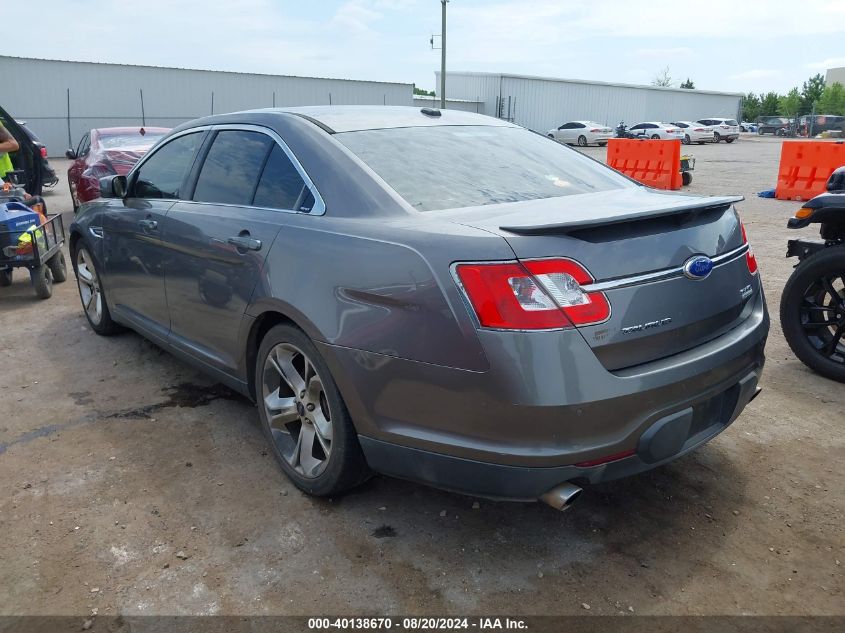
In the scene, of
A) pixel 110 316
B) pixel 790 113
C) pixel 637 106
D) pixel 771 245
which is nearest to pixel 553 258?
pixel 110 316

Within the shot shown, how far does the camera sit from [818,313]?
14.9 feet

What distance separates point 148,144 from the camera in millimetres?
10773

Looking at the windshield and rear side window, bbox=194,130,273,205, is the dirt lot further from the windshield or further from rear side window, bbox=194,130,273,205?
the windshield

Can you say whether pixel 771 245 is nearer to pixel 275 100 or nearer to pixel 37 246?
pixel 37 246

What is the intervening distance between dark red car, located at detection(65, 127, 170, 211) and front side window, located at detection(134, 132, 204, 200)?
5.43m

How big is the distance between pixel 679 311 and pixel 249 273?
182cm

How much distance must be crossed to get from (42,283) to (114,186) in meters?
2.59

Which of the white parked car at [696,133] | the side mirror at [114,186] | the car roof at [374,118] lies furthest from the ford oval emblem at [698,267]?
the white parked car at [696,133]

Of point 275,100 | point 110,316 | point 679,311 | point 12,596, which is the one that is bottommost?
point 12,596

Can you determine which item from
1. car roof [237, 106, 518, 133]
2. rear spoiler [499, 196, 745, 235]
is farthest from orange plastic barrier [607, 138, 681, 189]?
rear spoiler [499, 196, 745, 235]

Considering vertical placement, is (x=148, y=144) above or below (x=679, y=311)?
above

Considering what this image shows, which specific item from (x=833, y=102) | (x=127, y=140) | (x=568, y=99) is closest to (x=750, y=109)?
(x=833, y=102)

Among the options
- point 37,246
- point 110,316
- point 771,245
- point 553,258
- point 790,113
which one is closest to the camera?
point 553,258

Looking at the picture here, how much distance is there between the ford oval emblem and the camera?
2.56 metres
